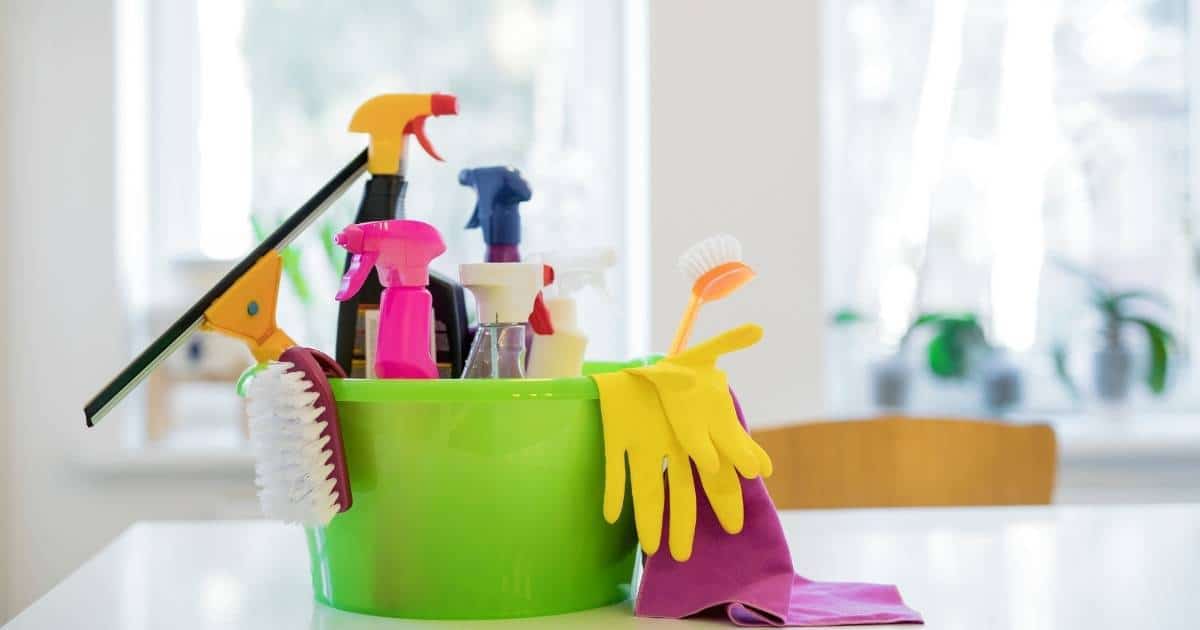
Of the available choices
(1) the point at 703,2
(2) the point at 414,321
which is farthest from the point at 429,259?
(1) the point at 703,2

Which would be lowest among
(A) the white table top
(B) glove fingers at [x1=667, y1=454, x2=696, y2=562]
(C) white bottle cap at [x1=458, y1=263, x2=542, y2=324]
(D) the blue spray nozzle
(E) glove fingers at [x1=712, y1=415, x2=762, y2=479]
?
(A) the white table top

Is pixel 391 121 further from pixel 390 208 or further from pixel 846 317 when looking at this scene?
pixel 846 317

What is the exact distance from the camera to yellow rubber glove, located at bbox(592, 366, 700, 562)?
506 millimetres

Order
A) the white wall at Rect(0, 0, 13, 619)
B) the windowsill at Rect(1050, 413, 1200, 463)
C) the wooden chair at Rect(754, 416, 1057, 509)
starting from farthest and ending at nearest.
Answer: the windowsill at Rect(1050, 413, 1200, 463) → the white wall at Rect(0, 0, 13, 619) → the wooden chair at Rect(754, 416, 1057, 509)

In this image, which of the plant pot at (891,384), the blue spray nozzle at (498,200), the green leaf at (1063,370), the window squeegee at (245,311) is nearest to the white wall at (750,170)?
the plant pot at (891,384)

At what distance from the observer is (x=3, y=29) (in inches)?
67.3

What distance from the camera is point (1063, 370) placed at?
2025 mm

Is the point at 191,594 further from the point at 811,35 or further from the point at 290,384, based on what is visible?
the point at 811,35

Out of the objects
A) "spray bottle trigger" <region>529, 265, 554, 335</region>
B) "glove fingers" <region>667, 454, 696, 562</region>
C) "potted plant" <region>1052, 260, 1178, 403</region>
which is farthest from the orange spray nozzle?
"potted plant" <region>1052, 260, 1178, 403</region>

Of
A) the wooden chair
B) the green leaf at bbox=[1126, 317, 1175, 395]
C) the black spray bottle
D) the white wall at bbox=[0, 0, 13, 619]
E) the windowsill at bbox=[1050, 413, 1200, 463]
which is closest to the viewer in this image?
the black spray bottle

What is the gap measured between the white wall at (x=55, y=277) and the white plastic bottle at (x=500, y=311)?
1.38 m

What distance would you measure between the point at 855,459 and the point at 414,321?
0.63 metres

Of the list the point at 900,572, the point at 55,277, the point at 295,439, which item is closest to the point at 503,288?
the point at 295,439

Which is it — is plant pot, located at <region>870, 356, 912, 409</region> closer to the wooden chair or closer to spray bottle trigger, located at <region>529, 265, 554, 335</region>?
the wooden chair
